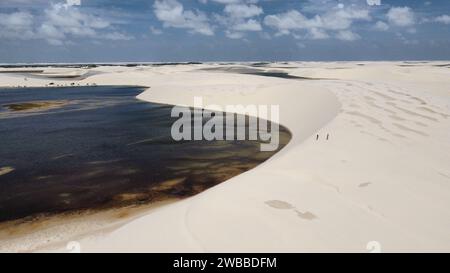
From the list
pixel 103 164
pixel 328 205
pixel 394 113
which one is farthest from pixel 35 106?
pixel 328 205

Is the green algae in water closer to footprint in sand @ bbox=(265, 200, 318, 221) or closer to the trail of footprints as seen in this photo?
the trail of footprints

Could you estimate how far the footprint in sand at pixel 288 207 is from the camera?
8438 millimetres

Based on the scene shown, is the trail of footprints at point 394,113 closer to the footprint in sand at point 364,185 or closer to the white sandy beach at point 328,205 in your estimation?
the white sandy beach at point 328,205

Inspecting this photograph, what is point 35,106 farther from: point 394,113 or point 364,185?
point 364,185

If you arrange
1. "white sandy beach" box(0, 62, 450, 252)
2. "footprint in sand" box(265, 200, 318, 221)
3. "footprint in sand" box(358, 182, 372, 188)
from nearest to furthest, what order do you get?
"white sandy beach" box(0, 62, 450, 252)
"footprint in sand" box(265, 200, 318, 221)
"footprint in sand" box(358, 182, 372, 188)

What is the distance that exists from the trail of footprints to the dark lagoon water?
438 centimetres

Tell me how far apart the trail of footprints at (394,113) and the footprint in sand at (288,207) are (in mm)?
8117

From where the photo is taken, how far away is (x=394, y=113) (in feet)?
68.4

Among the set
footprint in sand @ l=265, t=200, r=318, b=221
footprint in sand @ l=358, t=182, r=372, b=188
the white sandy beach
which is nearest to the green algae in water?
the white sandy beach

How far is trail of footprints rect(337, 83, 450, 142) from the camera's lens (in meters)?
17.1

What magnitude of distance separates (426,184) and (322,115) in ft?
42.9
